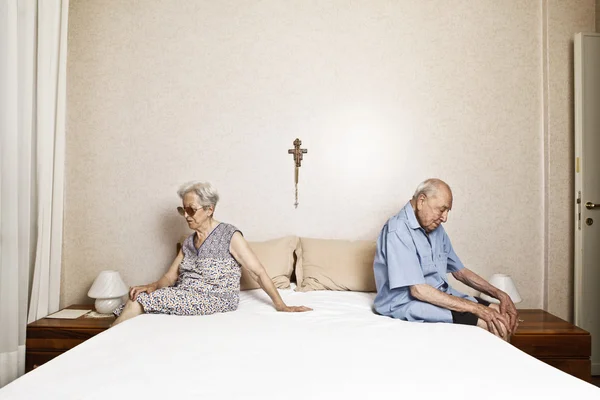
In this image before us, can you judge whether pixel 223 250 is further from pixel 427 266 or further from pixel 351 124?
pixel 351 124

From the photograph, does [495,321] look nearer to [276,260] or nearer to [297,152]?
[276,260]

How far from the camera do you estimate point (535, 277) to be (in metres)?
3.33

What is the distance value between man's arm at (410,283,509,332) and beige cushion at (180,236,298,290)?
0.94 m

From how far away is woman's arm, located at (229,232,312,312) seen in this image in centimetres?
255

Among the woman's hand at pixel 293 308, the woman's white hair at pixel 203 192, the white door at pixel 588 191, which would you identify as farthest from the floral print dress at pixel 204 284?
the white door at pixel 588 191

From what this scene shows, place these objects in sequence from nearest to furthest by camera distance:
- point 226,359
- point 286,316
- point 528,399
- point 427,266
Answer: point 528,399 < point 226,359 < point 286,316 < point 427,266

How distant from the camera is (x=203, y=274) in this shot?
2.58 m

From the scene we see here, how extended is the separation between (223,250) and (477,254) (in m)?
1.79

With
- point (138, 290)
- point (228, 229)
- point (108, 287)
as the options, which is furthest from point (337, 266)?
point (108, 287)

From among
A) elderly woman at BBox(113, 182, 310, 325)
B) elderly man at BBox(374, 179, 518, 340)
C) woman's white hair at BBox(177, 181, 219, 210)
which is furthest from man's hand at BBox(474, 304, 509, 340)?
woman's white hair at BBox(177, 181, 219, 210)

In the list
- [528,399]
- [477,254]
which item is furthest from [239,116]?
[528,399]

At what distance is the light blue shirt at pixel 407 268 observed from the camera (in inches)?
92.0

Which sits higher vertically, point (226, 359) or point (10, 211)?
point (10, 211)

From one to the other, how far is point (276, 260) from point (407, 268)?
0.97 m
